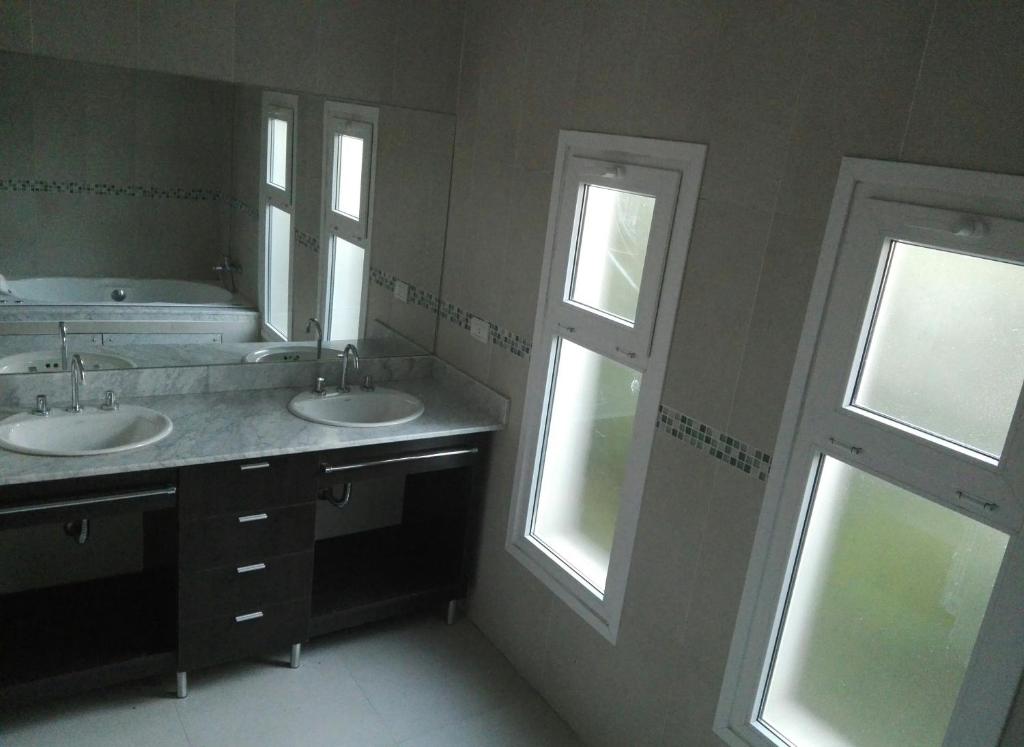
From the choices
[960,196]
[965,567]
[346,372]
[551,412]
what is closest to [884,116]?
[960,196]

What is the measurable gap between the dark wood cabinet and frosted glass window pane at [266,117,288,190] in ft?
3.59

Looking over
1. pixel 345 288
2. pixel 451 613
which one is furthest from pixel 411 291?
pixel 451 613

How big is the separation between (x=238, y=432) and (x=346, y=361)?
667mm

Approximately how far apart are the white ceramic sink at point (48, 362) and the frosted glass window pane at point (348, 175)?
103 cm

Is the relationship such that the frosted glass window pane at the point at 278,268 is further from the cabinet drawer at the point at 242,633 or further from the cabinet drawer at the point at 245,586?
the cabinet drawer at the point at 242,633

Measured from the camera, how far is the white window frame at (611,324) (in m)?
2.39

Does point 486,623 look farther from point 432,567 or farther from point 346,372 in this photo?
point 346,372

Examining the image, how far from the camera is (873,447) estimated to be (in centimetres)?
190

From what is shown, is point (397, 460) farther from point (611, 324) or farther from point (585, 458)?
point (611, 324)

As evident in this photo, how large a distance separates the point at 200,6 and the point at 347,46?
545mm

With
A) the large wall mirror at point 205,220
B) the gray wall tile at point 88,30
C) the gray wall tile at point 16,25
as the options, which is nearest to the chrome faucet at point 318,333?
the large wall mirror at point 205,220

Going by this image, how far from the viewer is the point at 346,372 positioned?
11.2 ft

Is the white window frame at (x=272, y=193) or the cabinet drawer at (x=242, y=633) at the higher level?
the white window frame at (x=272, y=193)

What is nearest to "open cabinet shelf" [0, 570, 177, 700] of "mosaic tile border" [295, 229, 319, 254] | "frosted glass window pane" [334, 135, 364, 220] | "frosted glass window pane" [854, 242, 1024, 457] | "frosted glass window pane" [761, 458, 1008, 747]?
"mosaic tile border" [295, 229, 319, 254]
